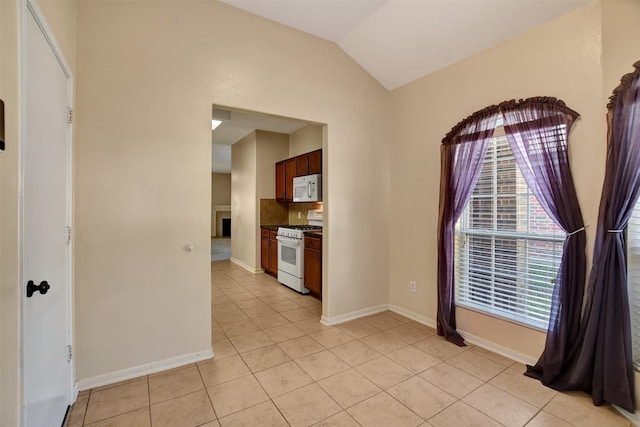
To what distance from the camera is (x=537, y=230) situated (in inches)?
98.4

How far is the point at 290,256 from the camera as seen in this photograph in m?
4.81

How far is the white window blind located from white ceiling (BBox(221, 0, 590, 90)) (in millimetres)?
1624

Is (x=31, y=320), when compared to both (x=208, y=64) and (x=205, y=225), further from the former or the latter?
(x=208, y=64)

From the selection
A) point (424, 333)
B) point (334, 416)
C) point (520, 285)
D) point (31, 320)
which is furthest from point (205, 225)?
point (520, 285)

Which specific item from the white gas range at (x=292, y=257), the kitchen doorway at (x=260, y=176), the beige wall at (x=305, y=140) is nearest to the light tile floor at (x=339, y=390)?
the white gas range at (x=292, y=257)

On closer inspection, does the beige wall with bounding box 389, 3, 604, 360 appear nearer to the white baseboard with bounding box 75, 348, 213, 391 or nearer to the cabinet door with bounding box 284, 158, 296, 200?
the cabinet door with bounding box 284, 158, 296, 200

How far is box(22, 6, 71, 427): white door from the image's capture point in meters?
1.31

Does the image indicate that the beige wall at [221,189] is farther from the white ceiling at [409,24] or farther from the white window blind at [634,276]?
the white window blind at [634,276]

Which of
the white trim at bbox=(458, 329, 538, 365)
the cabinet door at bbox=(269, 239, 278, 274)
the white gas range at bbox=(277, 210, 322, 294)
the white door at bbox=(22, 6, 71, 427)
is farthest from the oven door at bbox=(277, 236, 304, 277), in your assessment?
the white door at bbox=(22, 6, 71, 427)

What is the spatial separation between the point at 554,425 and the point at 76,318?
10.5 feet

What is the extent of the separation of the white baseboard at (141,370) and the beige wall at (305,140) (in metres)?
3.60

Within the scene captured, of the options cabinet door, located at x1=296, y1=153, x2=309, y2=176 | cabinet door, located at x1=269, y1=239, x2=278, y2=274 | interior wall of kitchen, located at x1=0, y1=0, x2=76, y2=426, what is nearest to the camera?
interior wall of kitchen, located at x1=0, y1=0, x2=76, y2=426

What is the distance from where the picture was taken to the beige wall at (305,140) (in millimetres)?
5223

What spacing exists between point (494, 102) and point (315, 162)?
2633mm
